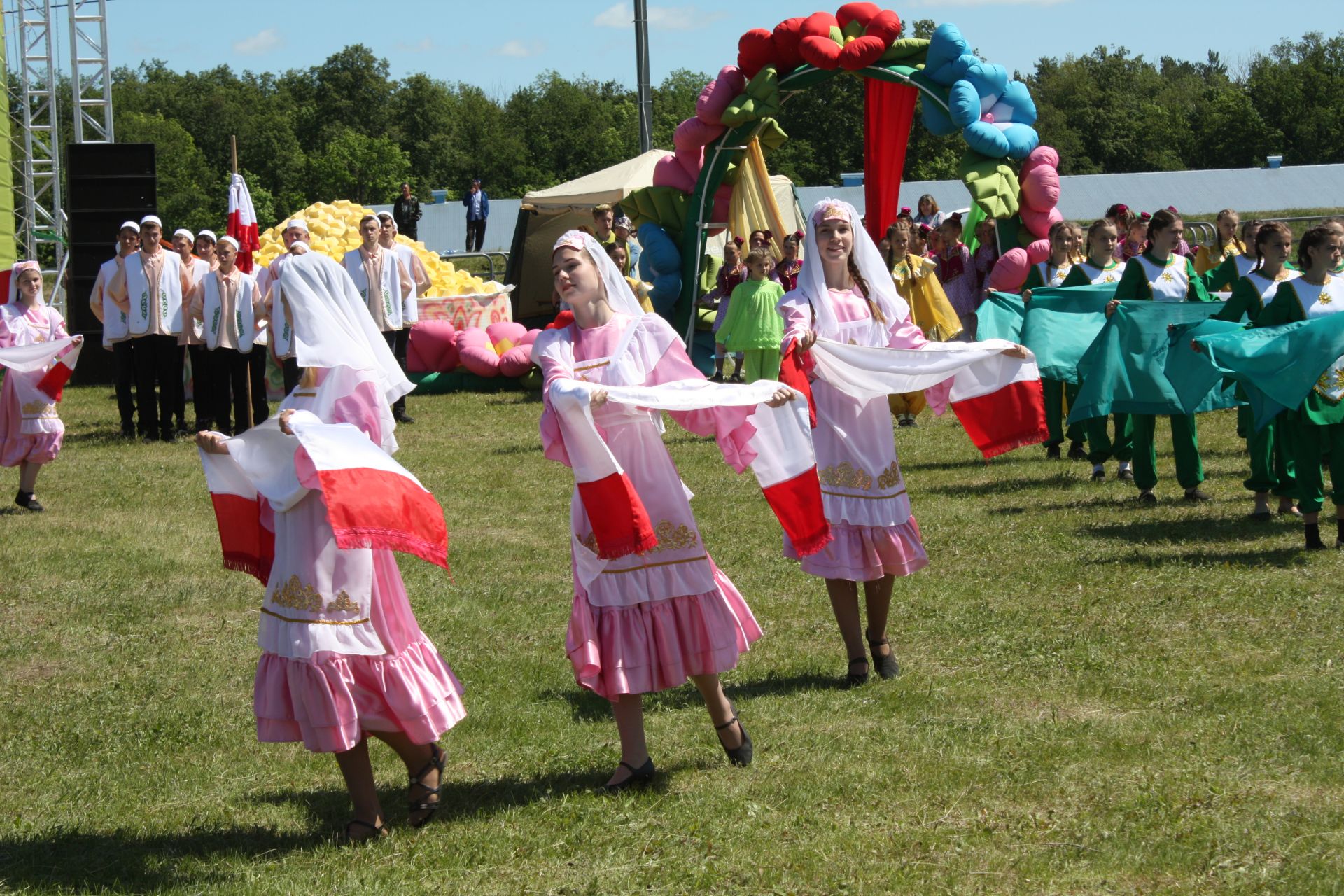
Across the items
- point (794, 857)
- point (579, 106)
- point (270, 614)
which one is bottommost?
point (794, 857)

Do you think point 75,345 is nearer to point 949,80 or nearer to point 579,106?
point 949,80

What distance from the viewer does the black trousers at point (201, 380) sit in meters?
15.0

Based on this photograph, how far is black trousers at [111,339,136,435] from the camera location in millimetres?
15047

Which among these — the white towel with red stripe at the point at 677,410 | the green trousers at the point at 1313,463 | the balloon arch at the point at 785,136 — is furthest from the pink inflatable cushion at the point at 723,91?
the white towel with red stripe at the point at 677,410

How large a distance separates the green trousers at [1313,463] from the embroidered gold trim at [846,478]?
3460 millimetres

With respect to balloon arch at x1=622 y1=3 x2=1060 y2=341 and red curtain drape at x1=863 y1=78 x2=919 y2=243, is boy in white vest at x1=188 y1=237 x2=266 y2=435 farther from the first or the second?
red curtain drape at x1=863 y1=78 x2=919 y2=243

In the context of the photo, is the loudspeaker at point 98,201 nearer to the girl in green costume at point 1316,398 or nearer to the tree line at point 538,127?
the girl in green costume at point 1316,398

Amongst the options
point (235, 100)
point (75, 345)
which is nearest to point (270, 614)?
point (75, 345)

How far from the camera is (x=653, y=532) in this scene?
5.05 meters

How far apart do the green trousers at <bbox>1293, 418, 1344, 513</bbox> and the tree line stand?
48860 mm

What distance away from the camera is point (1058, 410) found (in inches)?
488

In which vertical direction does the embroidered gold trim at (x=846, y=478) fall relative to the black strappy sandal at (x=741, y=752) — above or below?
above

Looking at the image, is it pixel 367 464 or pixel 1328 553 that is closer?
pixel 367 464

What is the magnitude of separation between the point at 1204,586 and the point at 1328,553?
3.56 ft
